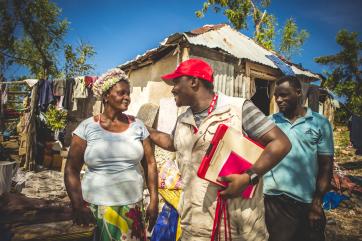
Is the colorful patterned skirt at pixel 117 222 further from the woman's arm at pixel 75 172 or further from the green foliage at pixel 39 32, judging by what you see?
the green foliage at pixel 39 32

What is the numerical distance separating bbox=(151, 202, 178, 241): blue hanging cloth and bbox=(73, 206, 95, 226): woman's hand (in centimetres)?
140

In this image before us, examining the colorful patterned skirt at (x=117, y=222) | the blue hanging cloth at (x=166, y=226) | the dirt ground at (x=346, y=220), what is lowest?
the dirt ground at (x=346, y=220)

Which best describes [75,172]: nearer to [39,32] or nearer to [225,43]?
[225,43]

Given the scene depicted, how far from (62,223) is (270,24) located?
22037 millimetres

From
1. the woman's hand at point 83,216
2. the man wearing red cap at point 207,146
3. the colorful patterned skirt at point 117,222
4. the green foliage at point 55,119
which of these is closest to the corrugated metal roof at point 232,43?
the man wearing red cap at point 207,146

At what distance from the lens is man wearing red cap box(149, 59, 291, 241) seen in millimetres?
1724

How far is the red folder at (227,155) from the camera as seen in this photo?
1719 millimetres

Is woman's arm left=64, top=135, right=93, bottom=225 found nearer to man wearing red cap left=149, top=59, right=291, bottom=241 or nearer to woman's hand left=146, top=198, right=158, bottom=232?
woman's hand left=146, top=198, right=158, bottom=232

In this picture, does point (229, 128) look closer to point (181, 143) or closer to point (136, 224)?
point (181, 143)

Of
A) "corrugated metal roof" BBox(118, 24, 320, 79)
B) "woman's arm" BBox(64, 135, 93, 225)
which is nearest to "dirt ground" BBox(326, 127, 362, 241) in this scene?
"corrugated metal roof" BBox(118, 24, 320, 79)

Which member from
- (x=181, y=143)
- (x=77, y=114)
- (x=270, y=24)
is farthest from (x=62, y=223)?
(x=270, y=24)

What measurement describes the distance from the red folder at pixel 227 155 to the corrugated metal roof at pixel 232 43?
494cm

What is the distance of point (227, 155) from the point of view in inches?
68.3

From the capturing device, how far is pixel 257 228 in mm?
1894
